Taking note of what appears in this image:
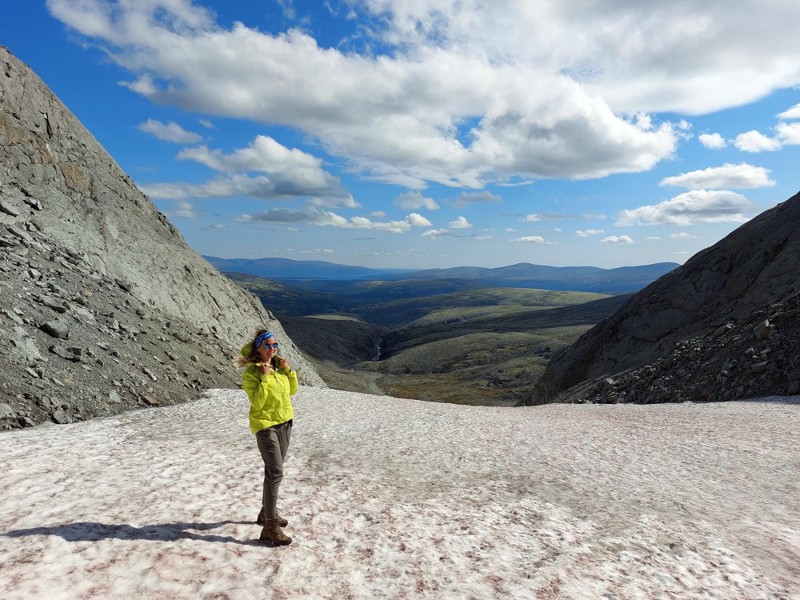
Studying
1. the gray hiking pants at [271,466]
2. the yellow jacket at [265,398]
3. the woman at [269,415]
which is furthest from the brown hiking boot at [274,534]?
the yellow jacket at [265,398]

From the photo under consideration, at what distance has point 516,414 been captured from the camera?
31.4 metres

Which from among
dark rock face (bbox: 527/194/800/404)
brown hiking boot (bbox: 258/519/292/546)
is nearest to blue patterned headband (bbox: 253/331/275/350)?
brown hiking boot (bbox: 258/519/292/546)

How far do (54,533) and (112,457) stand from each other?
5.69m

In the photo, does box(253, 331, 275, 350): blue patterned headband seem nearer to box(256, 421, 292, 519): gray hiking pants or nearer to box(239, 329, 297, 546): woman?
box(239, 329, 297, 546): woman

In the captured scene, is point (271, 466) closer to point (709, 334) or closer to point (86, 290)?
point (86, 290)

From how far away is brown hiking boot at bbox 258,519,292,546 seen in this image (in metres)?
9.58

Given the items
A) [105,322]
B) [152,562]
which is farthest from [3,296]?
[152,562]

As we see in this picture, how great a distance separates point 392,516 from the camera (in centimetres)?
1168

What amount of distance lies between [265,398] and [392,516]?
4.55 metres

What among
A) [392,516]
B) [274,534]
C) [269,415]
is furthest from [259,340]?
[392,516]

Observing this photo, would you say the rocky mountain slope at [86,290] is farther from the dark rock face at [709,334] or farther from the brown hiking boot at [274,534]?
the dark rock face at [709,334]

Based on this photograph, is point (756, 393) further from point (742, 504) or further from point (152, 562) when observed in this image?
point (152, 562)

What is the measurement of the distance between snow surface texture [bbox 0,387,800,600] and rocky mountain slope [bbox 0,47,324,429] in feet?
11.2

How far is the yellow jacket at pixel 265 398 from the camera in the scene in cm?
995
